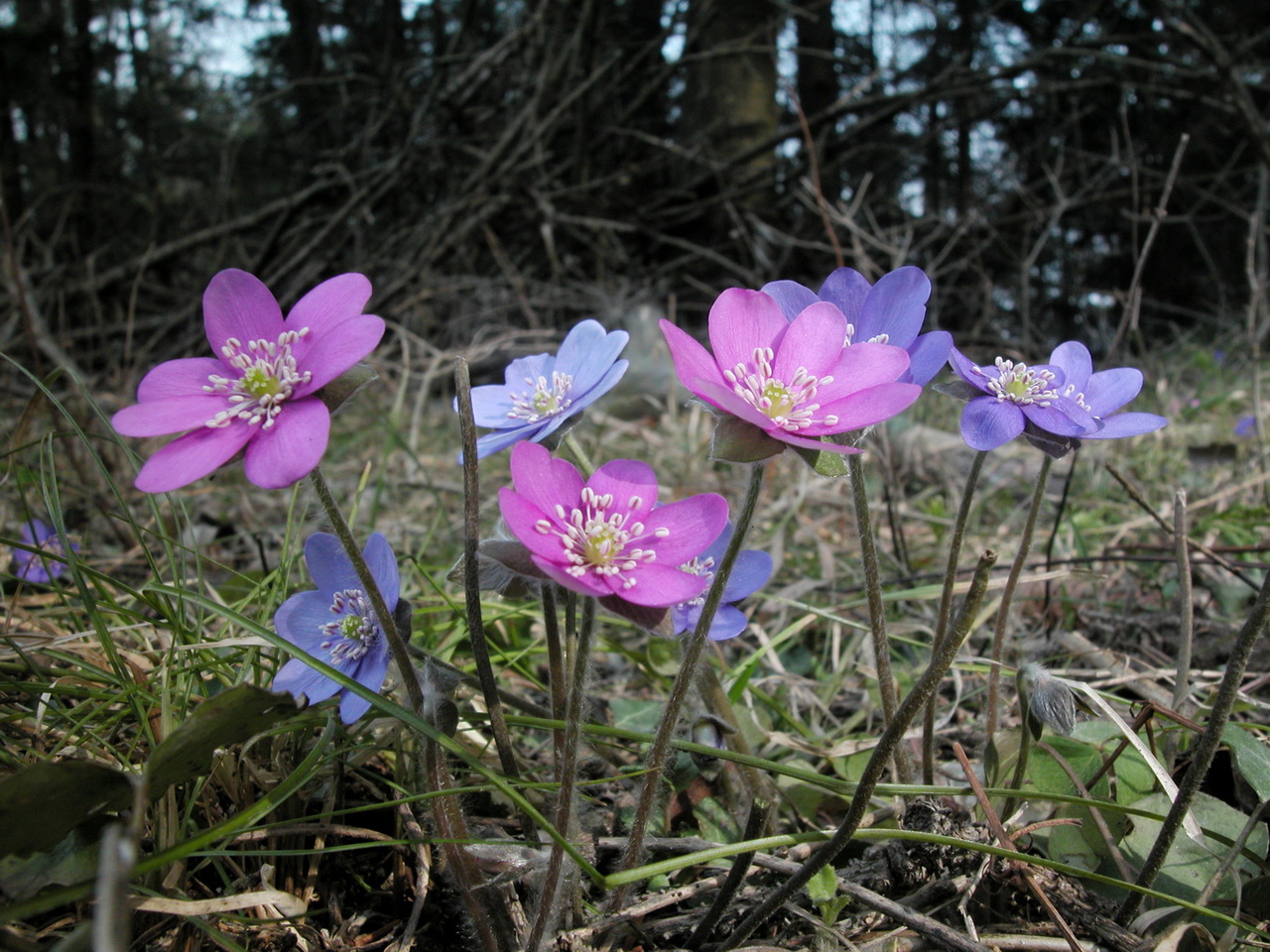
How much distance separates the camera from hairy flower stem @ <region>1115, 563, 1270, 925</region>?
0.64m

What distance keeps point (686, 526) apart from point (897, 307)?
34 centimetres

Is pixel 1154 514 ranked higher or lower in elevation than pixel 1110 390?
lower

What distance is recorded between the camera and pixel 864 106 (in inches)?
171

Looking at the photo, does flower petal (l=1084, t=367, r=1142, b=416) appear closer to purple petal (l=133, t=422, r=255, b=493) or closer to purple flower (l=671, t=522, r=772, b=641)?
purple flower (l=671, t=522, r=772, b=641)

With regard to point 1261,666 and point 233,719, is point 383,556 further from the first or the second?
point 1261,666

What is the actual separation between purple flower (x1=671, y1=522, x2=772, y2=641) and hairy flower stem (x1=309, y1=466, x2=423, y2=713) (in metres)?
0.28

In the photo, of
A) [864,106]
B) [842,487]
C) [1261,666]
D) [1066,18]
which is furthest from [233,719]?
[1066,18]

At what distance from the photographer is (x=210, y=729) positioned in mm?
634

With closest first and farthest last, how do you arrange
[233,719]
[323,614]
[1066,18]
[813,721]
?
[233,719]
[323,614]
[813,721]
[1066,18]

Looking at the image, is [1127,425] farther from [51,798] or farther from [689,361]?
[51,798]

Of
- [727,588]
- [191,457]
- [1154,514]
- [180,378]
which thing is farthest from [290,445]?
[1154,514]

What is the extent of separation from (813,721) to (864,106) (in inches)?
156

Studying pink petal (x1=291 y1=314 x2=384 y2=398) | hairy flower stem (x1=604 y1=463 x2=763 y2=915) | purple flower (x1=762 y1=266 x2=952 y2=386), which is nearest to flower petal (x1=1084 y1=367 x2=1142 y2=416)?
purple flower (x1=762 y1=266 x2=952 y2=386)

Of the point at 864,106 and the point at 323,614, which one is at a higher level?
the point at 864,106
